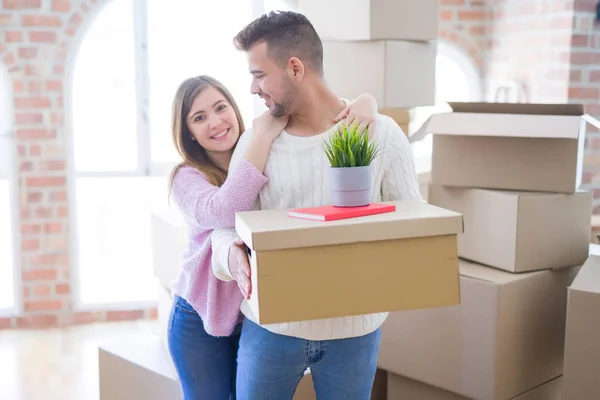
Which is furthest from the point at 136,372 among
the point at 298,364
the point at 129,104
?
the point at 129,104

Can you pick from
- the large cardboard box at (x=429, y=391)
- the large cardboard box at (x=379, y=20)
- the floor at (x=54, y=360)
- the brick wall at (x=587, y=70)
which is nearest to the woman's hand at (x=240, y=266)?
the large cardboard box at (x=429, y=391)

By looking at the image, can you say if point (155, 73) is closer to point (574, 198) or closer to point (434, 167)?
point (434, 167)

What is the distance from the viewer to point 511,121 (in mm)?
1825

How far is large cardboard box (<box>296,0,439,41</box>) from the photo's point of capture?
7.10ft

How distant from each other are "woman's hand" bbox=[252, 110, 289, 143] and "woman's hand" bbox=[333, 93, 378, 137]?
0.12 m

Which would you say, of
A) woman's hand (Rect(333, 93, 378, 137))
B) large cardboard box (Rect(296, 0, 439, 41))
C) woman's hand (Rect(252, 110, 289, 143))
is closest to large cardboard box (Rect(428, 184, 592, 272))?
large cardboard box (Rect(296, 0, 439, 41))

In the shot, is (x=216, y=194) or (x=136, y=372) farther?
(x=136, y=372)

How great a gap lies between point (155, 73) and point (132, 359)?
6.26 feet

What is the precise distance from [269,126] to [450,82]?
2786mm

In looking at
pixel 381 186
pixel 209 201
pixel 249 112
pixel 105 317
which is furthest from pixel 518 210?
pixel 105 317

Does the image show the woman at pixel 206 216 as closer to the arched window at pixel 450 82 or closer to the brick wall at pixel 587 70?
the brick wall at pixel 587 70

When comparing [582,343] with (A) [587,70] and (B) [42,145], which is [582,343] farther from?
(B) [42,145]

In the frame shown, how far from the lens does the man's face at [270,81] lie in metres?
1.39

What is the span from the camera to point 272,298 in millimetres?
1188
